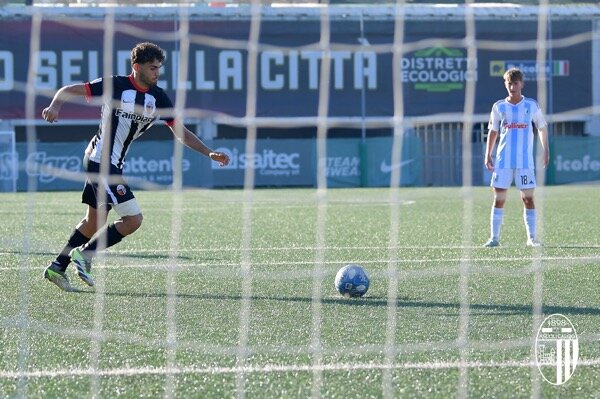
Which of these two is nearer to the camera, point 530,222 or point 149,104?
point 149,104

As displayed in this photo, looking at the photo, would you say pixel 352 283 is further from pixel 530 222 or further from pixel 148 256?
pixel 530 222

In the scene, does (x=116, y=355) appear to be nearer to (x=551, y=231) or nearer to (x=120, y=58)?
(x=551, y=231)

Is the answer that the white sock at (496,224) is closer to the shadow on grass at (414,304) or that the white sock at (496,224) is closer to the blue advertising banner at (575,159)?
the shadow on grass at (414,304)

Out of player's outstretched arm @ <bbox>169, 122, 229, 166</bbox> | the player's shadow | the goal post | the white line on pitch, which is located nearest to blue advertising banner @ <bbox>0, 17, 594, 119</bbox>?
the goal post

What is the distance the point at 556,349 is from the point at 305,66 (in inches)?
1168

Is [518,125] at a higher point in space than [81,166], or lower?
lower

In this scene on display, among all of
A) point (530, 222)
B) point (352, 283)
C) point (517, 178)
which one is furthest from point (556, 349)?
point (517, 178)

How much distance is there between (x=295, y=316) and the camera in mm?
6699

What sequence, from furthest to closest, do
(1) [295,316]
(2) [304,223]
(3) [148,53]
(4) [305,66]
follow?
(4) [305,66], (2) [304,223], (3) [148,53], (1) [295,316]

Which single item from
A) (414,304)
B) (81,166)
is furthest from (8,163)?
(414,304)

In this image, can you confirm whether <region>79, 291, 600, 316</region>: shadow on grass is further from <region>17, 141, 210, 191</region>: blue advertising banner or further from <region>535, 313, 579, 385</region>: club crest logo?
<region>17, 141, 210, 191</region>: blue advertising banner

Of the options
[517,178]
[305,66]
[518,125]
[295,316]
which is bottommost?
[295,316]

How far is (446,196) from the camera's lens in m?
22.9

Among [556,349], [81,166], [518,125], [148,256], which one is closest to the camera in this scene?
[556,349]
